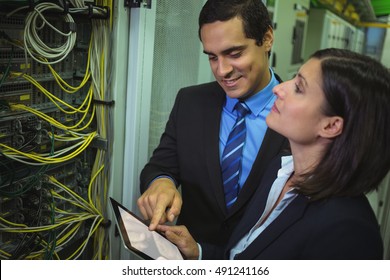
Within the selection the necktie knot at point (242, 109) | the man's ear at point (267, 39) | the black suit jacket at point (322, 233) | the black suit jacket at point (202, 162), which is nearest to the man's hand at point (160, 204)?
the black suit jacket at point (202, 162)

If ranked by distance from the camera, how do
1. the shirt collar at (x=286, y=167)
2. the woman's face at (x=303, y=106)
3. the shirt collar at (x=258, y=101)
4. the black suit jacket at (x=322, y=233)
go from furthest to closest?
1. the shirt collar at (x=258, y=101)
2. the shirt collar at (x=286, y=167)
3. the woman's face at (x=303, y=106)
4. the black suit jacket at (x=322, y=233)

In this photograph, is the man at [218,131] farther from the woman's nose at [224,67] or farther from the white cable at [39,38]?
the white cable at [39,38]

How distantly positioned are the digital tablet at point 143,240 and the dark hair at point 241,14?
724 millimetres

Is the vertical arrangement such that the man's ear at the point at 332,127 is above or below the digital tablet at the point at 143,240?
above

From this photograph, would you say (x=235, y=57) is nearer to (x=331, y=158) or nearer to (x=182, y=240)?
(x=331, y=158)

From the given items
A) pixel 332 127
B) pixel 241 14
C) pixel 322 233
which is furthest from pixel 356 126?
A: pixel 241 14

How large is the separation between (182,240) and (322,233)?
451mm

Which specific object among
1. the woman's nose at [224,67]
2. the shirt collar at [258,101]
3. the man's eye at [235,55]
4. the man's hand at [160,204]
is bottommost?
the man's hand at [160,204]

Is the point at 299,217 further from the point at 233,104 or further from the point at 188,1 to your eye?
the point at 188,1

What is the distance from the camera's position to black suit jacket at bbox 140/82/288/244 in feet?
4.17

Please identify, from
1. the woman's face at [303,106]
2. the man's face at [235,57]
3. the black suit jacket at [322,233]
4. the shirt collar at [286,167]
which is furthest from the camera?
the man's face at [235,57]

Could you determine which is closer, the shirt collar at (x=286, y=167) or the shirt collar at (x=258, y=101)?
the shirt collar at (x=286, y=167)

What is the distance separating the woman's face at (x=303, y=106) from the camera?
0.88 meters
